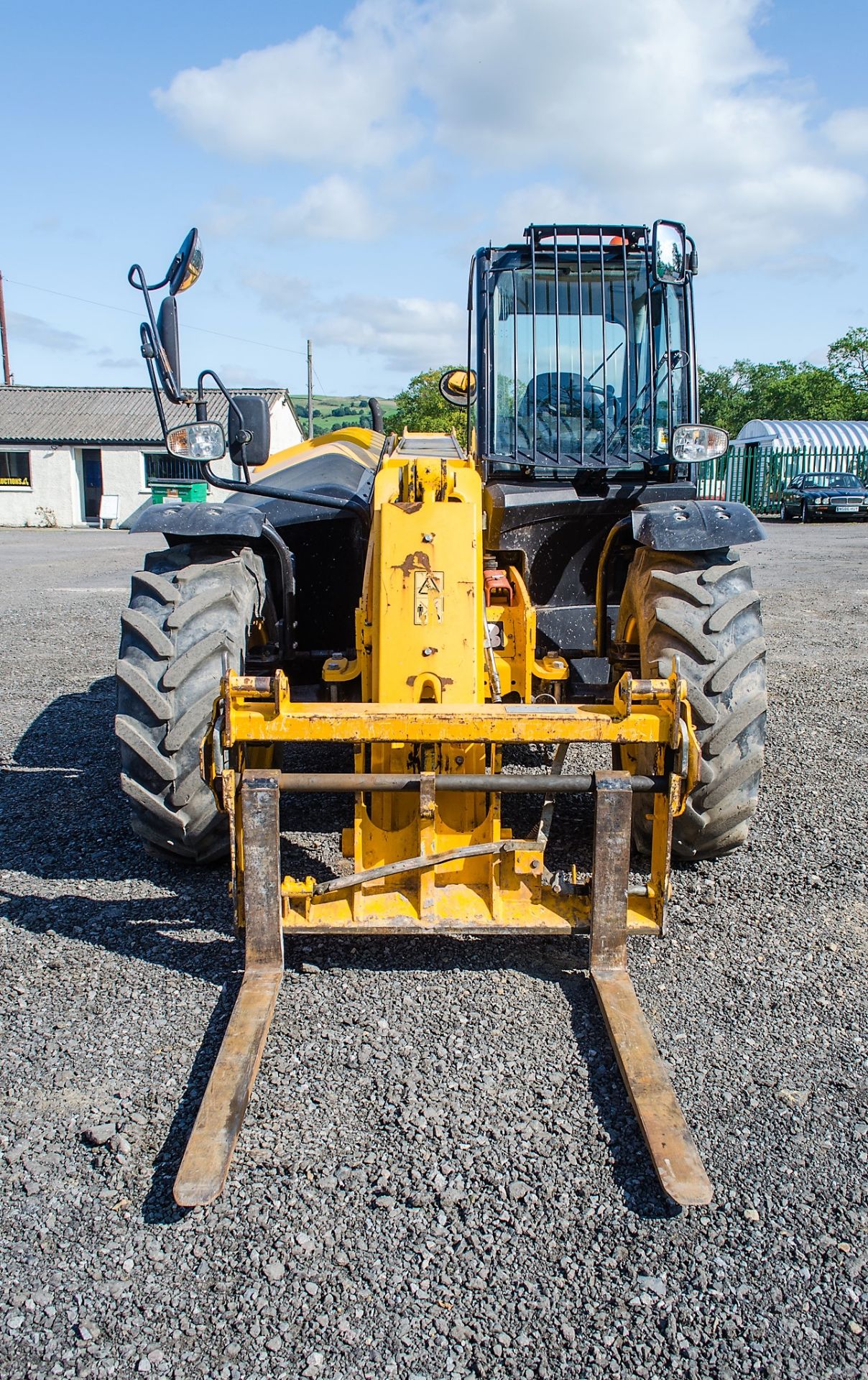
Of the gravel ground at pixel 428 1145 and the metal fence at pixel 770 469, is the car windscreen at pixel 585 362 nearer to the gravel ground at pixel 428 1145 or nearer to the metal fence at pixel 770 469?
the gravel ground at pixel 428 1145

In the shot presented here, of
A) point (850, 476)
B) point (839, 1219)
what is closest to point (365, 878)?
point (839, 1219)

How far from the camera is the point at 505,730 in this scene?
3508 mm

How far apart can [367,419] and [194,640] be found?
6.08 meters

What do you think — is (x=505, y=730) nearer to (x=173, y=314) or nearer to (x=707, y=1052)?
(x=707, y=1052)

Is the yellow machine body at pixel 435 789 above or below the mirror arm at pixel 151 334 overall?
below

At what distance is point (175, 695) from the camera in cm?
416

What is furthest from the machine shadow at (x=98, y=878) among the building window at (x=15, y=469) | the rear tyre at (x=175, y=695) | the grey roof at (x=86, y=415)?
the building window at (x=15, y=469)

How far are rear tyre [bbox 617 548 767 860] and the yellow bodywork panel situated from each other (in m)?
0.44

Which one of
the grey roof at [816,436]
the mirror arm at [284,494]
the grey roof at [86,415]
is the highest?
the grey roof at [86,415]

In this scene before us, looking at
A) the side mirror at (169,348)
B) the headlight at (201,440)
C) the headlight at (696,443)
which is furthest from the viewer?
the headlight at (696,443)

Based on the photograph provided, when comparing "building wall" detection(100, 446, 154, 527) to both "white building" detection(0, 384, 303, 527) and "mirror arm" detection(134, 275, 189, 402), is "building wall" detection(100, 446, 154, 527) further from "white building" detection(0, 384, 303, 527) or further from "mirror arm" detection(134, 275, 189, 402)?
"mirror arm" detection(134, 275, 189, 402)

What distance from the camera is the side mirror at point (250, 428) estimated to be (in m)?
4.27

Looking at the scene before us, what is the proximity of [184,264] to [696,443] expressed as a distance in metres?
2.56

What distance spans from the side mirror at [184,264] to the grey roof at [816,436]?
3552 centimetres
